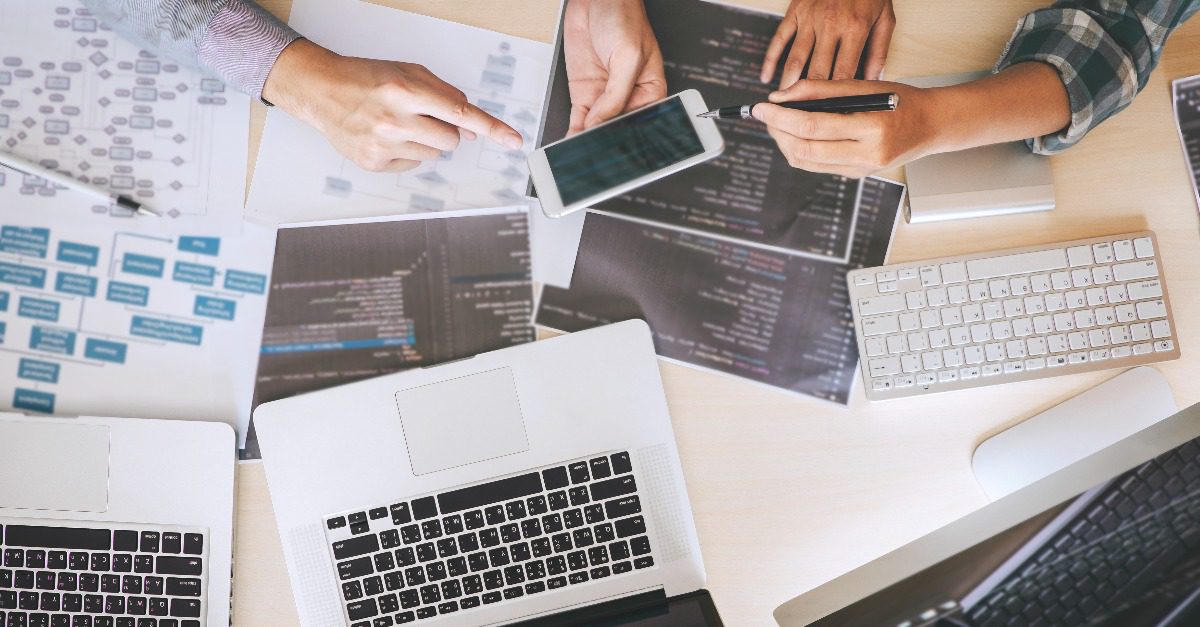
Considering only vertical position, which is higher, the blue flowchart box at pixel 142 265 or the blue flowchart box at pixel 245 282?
the blue flowchart box at pixel 142 265

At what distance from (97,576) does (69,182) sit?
0.39 meters

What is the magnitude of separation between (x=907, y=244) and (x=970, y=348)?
12cm

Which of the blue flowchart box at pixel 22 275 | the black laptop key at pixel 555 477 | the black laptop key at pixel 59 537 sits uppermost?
the blue flowchart box at pixel 22 275

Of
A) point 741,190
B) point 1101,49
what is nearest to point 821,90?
point 741,190

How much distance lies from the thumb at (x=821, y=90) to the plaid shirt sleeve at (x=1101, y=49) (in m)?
0.19

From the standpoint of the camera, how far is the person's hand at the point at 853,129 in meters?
0.71

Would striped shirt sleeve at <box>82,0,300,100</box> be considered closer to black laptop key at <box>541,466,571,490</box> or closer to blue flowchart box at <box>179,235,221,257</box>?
blue flowchart box at <box>179,235,221,257</box>

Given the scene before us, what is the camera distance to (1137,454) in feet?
1.72

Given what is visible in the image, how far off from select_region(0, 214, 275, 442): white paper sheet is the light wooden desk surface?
0.34 feet

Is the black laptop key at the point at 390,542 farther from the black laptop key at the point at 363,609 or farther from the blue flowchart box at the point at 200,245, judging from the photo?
the blue flowchart box at the point at 200,245

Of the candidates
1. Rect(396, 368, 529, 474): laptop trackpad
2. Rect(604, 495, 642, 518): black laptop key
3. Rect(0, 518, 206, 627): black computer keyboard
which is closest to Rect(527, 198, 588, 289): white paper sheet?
Rect(396, 368, 529, 474): laptop trackpad

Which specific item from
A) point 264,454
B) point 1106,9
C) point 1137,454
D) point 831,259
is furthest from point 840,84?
point 264,454

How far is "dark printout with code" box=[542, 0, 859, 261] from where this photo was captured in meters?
0.81

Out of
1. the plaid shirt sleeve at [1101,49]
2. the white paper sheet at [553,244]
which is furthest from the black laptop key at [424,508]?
the plaid shirt sleeve at [1101,49]
